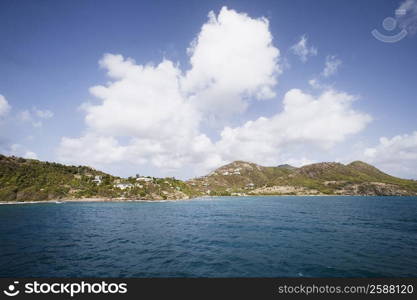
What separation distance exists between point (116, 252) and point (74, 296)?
25518 mm

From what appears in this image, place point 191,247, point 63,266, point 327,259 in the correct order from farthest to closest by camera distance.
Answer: point 191,247 < point 327,259 < point 63,266

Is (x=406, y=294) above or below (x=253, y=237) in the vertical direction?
above

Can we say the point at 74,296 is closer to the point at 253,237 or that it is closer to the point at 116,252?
the point at 116,252

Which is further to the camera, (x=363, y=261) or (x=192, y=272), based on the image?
(x=363, y=261)

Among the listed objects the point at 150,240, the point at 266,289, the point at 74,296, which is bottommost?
the point at 150,240

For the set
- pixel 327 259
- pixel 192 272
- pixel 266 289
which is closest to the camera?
pixel 266 289

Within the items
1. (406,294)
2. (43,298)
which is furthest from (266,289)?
(43,298)

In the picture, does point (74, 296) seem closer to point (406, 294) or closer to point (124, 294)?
A: point (124, 294)

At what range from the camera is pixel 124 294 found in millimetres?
16094

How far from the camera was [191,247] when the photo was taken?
42.4 metres

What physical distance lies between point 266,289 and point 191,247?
25.8 m

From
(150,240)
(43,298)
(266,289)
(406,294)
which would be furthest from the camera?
(150,240)

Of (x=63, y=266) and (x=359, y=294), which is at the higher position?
(x=359, y=294)

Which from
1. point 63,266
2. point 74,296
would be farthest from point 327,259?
point 63,266
